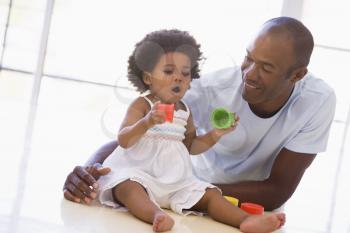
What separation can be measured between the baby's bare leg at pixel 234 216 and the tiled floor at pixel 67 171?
0.07 feet

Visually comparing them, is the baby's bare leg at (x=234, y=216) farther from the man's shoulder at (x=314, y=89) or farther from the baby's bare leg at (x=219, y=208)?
the man's shoulder at (x=314, y=89)

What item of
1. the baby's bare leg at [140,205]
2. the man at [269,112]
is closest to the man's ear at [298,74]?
the man at [269,112]

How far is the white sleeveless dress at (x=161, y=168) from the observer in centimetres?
129

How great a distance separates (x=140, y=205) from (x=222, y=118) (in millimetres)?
263

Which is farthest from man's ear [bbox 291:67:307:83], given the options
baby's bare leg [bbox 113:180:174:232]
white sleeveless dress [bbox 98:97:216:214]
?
baby's bare leg [bbox 113:180:174:232]

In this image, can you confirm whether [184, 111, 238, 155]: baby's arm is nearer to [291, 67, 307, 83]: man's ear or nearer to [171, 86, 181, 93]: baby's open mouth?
[171, 86, 181, 93]: baby's open mouth

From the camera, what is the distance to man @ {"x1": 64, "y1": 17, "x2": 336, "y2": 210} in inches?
55.0

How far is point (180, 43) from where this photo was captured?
4.38 feet

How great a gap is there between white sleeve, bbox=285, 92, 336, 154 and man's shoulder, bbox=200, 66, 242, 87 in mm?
198

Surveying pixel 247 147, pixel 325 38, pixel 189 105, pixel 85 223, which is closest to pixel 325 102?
pixel 247 147

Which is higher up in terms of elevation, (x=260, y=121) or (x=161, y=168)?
(x=260, y=121)

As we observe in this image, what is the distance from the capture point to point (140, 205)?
3.97ft

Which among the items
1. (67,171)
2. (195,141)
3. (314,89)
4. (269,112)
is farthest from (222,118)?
(67,171)

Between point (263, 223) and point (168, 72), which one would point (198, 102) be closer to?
point (168, 72)
